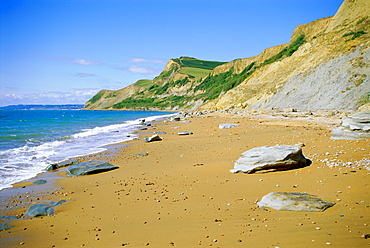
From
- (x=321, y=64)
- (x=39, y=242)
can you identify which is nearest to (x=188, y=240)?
(x=39, y=242)

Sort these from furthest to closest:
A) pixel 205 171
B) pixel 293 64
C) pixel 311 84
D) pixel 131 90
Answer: pixel 131 90 → pixel 293 64 → pixel 311 84 → pixel 205 171

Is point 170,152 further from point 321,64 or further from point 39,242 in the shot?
point 321,64

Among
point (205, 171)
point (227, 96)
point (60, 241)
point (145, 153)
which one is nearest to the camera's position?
point (60, 241)

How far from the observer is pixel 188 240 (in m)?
4.65

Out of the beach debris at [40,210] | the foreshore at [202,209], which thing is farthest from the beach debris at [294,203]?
the beach debris at [40,210]

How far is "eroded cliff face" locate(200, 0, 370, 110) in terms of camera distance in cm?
2720

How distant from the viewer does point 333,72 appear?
3092cm

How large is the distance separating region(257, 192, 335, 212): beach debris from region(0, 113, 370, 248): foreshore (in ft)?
0.43

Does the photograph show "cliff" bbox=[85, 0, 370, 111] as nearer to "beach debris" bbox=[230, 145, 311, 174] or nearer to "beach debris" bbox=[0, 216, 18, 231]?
"beach debris" bbox=[230, 145, 311, 174]

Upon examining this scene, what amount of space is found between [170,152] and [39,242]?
9.29 meters

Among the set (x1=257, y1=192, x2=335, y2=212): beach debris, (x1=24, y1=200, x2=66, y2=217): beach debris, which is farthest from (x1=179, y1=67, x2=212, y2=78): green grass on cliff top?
(x1=257, y1=192, x2=335, y2=212): beach debris

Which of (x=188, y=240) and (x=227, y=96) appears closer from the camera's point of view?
(x=188, y=240)

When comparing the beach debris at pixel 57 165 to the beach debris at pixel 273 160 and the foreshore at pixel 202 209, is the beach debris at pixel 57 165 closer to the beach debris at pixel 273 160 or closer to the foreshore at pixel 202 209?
the foreshore at pixel 202 209

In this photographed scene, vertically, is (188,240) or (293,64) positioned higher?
(293,64)
